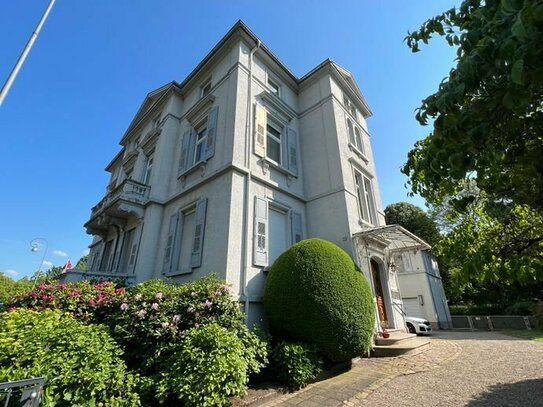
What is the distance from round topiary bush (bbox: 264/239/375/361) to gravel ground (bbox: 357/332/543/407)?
118 cm

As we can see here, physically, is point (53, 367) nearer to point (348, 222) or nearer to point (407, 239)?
point (348, 222)

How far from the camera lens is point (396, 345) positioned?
798 centimetres

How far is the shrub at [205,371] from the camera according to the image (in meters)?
4.07

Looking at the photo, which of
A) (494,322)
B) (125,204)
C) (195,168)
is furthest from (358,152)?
(494,322)

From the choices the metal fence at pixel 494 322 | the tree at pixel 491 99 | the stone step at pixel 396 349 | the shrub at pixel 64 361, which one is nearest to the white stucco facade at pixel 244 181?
the stone step at pixel 396 349

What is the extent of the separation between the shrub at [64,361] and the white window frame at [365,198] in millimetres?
9464

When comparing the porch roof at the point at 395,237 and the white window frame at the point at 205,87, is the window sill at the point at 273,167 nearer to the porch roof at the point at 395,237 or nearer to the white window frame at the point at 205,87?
the porch roof at the point at 395,237

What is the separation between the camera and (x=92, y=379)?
11.4 feet

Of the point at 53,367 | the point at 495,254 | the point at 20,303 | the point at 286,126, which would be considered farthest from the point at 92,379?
the point at 286,126

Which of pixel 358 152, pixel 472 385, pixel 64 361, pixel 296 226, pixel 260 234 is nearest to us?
pixel 64 361

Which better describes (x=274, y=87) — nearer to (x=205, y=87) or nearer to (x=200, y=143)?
(x=205, y=87)

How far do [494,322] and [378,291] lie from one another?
1213 centimetres

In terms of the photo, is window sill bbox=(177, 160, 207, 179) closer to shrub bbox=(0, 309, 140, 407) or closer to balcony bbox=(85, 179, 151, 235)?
balcony bbox=(85, 179, 151, 235)

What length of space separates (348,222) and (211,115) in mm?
6640
